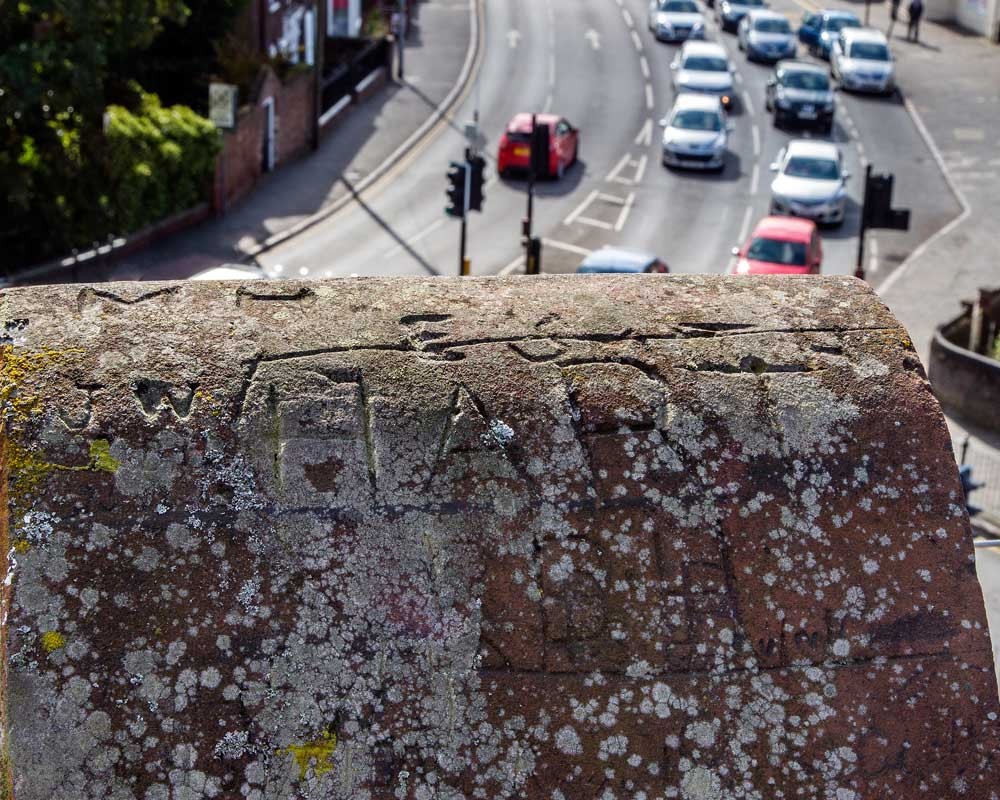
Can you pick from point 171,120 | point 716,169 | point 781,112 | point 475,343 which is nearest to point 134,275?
point 171,120

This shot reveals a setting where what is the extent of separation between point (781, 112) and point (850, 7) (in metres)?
17.2

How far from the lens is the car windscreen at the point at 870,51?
1794 inches

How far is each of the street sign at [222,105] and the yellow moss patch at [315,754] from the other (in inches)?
1108

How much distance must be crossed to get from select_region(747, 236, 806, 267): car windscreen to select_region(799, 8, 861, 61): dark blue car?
21533 millimetres

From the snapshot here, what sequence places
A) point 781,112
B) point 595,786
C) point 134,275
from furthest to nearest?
point 781,112 → point 134,275 → point 595,786

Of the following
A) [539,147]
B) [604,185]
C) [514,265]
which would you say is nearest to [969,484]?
[539,147]

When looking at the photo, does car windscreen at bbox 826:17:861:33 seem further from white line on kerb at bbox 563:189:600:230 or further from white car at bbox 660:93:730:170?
white line on kerb at bbox 563:189:600:230

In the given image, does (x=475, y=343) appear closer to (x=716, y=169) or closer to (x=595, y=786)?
(x=595, y=786)

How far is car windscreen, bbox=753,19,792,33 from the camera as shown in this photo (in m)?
47.8

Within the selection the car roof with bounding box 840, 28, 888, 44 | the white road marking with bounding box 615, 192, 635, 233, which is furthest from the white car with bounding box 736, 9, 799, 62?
the white road marking with bounding box 615, 192, 635, 233

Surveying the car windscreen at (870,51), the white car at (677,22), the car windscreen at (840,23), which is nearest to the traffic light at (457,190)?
the car windscreen at (870,51)

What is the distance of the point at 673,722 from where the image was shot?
5039 millimetres

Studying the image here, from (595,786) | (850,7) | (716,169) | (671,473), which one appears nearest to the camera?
(595,786)

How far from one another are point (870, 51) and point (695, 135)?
10.6 meters
